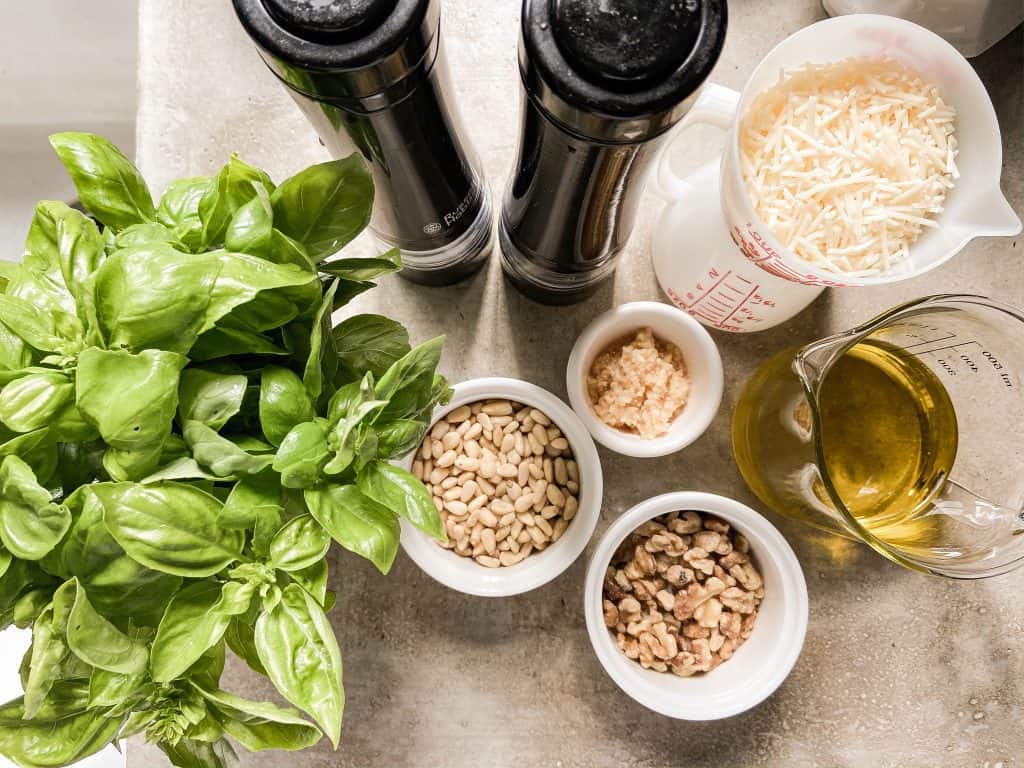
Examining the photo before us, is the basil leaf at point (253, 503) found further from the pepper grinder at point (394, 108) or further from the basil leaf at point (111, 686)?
the pepper grinder at point (394, 108)

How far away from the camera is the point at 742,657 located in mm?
767

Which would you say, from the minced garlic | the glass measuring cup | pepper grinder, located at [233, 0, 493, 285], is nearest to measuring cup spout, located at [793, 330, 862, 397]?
the glass measuring cup

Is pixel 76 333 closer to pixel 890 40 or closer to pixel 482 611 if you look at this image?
pixel 482 611

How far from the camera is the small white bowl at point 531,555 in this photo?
725 mm

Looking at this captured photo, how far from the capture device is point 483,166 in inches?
32.7

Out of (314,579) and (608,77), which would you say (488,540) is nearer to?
(314,579)

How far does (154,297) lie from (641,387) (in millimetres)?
474

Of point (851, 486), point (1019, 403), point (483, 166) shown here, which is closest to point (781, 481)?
point (851, 486)

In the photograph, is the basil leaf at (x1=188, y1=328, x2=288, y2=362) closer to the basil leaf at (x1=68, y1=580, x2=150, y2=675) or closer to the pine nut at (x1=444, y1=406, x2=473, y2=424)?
the basil leaf at (x1=68, y1=580, x2=150, y2=675)

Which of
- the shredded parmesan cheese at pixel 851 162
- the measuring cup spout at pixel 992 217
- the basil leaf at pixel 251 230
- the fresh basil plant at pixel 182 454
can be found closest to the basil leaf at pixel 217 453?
the fresh basil plant at pixel 182 454

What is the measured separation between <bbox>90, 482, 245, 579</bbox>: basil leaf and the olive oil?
20.0 inches

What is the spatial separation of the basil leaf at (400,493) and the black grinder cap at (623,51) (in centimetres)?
24

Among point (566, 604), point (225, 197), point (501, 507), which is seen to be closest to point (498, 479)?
point (501, 507)

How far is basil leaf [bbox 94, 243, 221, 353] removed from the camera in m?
0.41
